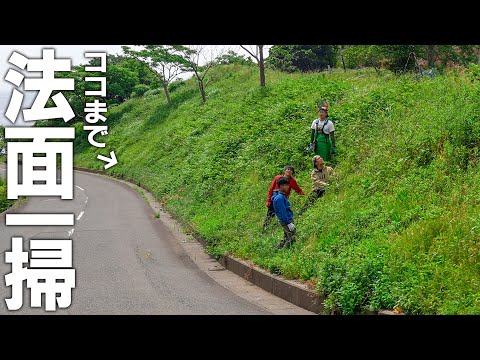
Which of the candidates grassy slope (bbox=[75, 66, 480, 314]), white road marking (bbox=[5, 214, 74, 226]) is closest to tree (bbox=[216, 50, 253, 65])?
grassy slope (bbox=[75, 66, 480, 314])

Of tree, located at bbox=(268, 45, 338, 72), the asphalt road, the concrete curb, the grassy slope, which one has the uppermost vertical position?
tree, located at bbox=(268, 45, 338, 72)

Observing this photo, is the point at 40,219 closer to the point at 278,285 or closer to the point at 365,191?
the point at 278,285

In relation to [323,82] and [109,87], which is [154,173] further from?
[109,87]

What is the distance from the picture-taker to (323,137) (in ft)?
51.4

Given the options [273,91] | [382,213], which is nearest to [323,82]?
[273,91]

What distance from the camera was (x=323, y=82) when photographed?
25344 millimetres

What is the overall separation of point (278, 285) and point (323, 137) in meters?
6.16

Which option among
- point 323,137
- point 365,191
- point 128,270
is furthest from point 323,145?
point 128,270

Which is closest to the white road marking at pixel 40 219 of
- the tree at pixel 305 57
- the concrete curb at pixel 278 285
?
the concrete curb at pixel 278 285

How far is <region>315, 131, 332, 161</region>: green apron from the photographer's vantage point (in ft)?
51.5

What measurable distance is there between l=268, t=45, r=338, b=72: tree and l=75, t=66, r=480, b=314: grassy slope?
44.7ft

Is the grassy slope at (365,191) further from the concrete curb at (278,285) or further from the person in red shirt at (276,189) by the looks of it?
the person in red shirt at (276,189)

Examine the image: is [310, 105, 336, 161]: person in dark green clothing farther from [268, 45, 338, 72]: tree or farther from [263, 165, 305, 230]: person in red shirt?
[268, 45, 338, 72]: tree

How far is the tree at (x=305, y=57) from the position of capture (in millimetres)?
41938
